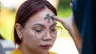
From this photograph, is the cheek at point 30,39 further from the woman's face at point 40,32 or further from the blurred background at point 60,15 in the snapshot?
the blurred background at point 60,15

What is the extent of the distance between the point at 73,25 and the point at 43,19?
0.35 meters

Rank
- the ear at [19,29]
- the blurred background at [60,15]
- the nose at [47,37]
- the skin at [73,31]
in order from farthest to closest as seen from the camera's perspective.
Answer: the blurred background at [60,15] → the ear at [19,29] → the nose at [47,37] → the skin at [73,31]

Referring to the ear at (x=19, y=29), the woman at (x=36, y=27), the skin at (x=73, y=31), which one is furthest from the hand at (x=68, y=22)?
the ear at (x=19, y=29)

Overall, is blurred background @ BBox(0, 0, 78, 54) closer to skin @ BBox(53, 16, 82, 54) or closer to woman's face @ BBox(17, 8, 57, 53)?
woman's face @ BBox(17, 8, 57, 53)

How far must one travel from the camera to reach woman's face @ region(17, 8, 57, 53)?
5.69 feet

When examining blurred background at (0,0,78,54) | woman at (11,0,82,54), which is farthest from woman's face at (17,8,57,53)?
blurred background at (0,0,78,54)

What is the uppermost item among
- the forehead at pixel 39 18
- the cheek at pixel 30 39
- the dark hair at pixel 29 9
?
the dark hair at pixel 29 9

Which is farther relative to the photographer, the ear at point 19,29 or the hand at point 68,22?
the ear at point 19,29

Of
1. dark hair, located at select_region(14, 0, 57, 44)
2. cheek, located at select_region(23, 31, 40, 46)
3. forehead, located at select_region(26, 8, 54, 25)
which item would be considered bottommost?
cheek, located at select_region(23, 31, 40, 46)

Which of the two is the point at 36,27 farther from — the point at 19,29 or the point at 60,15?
the point at 60,15

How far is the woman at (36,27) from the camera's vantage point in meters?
1.74

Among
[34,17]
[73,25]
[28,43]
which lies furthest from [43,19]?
[73,25]

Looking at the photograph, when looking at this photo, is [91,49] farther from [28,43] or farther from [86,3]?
[28,43]

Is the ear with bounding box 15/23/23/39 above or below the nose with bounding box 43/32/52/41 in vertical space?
above
